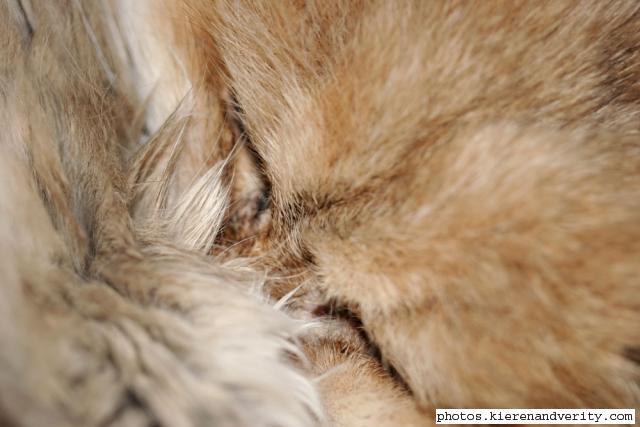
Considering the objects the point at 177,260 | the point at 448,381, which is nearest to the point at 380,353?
the point at 448,381

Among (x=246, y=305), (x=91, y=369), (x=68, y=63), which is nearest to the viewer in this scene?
(x=91, y=369)


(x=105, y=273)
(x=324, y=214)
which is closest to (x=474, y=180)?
(x=324, y=214)

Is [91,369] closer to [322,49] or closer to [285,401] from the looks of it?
[285,401]

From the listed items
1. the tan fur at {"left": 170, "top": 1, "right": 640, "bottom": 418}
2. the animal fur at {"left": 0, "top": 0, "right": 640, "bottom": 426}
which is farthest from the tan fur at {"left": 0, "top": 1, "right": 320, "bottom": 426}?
the tan fur at {"left": 170, "top": 1, "right": 640, "bottom": 418}

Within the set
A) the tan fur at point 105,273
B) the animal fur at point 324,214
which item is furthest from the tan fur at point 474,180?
the tan fur at point 105,273

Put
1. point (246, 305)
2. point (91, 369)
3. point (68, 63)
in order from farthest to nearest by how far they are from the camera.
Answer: point (68, 63) → point (246, 305) → point (91, 369)

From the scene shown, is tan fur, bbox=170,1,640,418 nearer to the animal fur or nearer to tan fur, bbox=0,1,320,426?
the animal fur

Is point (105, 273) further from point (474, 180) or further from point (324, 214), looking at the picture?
point (474, 180)

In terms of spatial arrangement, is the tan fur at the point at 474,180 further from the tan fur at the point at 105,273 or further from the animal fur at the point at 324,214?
the tan fur at the point at 105,273
